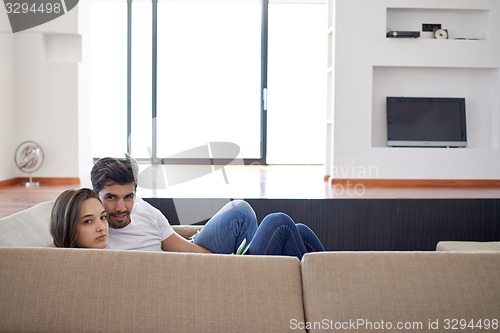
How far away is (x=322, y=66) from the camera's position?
34.8 feet

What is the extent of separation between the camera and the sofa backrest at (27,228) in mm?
2171

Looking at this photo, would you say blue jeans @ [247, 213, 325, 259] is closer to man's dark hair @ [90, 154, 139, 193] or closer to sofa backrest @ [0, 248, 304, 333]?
man's dark hair @ [90, 154, 139, 193]

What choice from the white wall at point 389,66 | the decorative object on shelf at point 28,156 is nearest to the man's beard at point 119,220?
the decorative object on shelf at point 28,156

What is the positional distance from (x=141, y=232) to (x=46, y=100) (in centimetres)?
522

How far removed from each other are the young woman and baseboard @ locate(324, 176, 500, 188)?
5423 mm

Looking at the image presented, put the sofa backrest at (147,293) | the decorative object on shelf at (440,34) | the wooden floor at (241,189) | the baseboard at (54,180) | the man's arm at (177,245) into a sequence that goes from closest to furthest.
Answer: the sofa backrest at (147,293), the man's arm at (177,245), the wooden floor at (241,189), the baseboard at (54,180), the decorative object on shelf at (440,34)

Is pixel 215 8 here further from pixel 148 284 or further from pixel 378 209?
pixel 148 284

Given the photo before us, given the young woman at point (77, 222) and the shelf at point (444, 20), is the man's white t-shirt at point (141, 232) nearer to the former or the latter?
the young woman at point (77, 222)

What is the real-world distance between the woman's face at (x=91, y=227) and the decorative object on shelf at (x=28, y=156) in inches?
211

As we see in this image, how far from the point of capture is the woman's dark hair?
2.11 m

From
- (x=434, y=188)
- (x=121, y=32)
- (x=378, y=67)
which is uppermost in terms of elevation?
(x=121, y=32)

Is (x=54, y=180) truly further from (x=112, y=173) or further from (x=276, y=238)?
(x=276, y=238)

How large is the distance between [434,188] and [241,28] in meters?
4.42

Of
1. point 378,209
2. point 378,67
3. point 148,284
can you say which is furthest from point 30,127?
point 148,284
